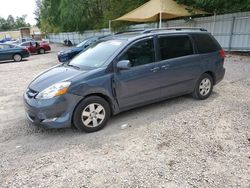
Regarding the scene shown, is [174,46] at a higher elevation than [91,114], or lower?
higher

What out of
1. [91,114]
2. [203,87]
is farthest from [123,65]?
[203,87]

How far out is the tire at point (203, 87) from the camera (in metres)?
5.09

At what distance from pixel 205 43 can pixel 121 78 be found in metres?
2.48

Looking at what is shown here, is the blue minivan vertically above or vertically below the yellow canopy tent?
below

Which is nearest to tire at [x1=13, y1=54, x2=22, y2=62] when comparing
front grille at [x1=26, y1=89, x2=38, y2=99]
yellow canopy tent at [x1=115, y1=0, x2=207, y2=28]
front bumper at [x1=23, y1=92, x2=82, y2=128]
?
yellow canopy tent at [x1=115, y1=0, x2=207, y2=28]

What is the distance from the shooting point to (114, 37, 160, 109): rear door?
3961mm

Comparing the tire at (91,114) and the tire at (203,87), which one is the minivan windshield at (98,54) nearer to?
the tire at (91,114)

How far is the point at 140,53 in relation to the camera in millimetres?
4176

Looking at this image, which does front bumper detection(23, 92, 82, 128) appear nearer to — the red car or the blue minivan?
the blue minivan

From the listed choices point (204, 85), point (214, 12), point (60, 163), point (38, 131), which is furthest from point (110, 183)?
point (214, 12)

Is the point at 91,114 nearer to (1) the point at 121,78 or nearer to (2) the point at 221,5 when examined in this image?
(1) the point at 121,78

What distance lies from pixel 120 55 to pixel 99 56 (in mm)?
490

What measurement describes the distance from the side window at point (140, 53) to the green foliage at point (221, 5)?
8.82m

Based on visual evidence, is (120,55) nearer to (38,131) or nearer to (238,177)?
(38,131)
